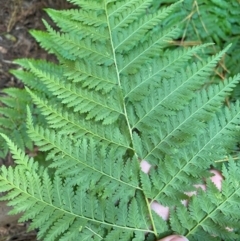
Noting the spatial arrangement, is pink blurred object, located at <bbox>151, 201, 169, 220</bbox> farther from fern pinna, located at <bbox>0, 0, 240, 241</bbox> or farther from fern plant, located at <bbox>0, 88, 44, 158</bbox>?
fern plant, located at <bbox>0, 88, 44, 158</bbox>

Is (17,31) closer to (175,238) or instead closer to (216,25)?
(216,25)

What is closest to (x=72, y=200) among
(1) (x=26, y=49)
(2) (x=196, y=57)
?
(2) (x=196, y=57)

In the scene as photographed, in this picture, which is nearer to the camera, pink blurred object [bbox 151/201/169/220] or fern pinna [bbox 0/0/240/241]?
fern pinna [bbox 0/0/240/241]

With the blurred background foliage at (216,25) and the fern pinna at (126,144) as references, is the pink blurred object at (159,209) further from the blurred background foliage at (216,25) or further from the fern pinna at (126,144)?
the blurred background foliage at (216,25)

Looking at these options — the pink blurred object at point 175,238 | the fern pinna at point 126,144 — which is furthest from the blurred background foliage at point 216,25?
the pink blurred object at point 175,238

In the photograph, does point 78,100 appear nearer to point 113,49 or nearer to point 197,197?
point 113,49

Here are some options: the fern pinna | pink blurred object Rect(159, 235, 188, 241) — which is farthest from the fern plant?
pink blurred object Rect(159, 235, 188, 241)
